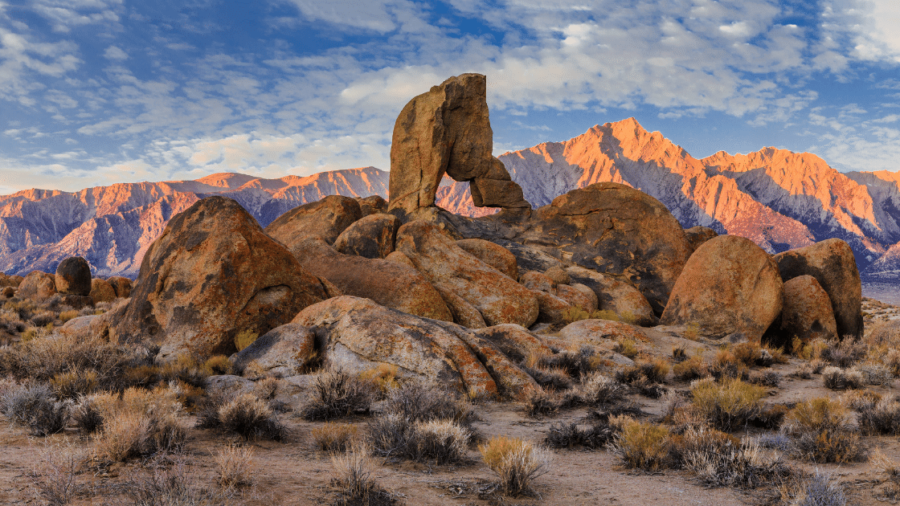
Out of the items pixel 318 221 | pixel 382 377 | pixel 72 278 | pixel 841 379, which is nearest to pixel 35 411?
pixel 382 377

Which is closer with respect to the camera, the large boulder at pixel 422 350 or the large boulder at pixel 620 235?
the large boulder at pixel 422 350

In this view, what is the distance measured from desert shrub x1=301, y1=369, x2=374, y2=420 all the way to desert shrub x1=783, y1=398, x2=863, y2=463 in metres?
4.90

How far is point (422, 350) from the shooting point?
26.8 feet

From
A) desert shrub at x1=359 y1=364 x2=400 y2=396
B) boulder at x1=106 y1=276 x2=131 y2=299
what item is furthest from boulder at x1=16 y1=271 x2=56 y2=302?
desert shrub at x1=359 y1=364 x2=400 y2=396

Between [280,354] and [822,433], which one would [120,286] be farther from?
[822,433]

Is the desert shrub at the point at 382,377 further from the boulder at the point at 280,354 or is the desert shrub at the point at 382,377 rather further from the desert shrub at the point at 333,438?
the desert shrub at the point at 333,438

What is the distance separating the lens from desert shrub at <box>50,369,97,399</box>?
5.91 m

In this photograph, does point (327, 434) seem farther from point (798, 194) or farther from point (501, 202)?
point (798, 194)

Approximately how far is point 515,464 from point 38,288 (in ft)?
99.0

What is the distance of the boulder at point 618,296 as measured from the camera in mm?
17234

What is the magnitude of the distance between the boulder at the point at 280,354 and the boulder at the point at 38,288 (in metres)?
22.0

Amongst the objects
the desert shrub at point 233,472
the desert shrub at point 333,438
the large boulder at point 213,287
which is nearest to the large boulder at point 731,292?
the large boulder at point 213,287

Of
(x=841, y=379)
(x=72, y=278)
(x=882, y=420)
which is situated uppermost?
(x=72, y=278)

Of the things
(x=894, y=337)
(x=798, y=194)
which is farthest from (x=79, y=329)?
(x=798, y=194)
